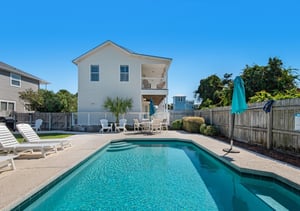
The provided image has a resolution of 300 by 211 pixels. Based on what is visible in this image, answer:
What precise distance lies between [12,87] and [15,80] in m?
0.97

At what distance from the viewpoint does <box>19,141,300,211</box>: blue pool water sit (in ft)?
13.6

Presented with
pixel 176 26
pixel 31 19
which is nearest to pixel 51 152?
pixel 31 19

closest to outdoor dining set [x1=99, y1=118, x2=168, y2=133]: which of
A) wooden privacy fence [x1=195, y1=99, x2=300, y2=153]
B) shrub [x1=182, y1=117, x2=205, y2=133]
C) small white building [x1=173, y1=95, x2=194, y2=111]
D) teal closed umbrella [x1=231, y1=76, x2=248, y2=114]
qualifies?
shrub [x1=182, y1=117, x2=205, y2=133]

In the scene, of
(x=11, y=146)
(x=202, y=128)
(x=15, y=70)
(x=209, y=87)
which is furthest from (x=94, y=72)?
(x=209, y=87)

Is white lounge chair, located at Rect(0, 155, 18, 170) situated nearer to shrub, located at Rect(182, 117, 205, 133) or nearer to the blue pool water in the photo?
the blue pool water

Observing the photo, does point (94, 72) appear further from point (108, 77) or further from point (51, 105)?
point (51, 105)

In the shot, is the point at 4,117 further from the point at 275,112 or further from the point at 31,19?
the point at 275,112

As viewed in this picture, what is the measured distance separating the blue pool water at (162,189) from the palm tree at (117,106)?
9703mm

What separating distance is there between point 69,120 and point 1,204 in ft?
52.8

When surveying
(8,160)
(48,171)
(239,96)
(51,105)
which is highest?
(239,96)

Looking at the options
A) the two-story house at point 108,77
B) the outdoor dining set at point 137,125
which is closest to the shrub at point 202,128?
the outdoor dining set at point 137,125

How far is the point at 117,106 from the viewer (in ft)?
56.2

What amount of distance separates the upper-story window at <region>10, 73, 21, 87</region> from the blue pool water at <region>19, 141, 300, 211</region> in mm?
19544

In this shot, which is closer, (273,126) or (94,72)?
(273,126)
